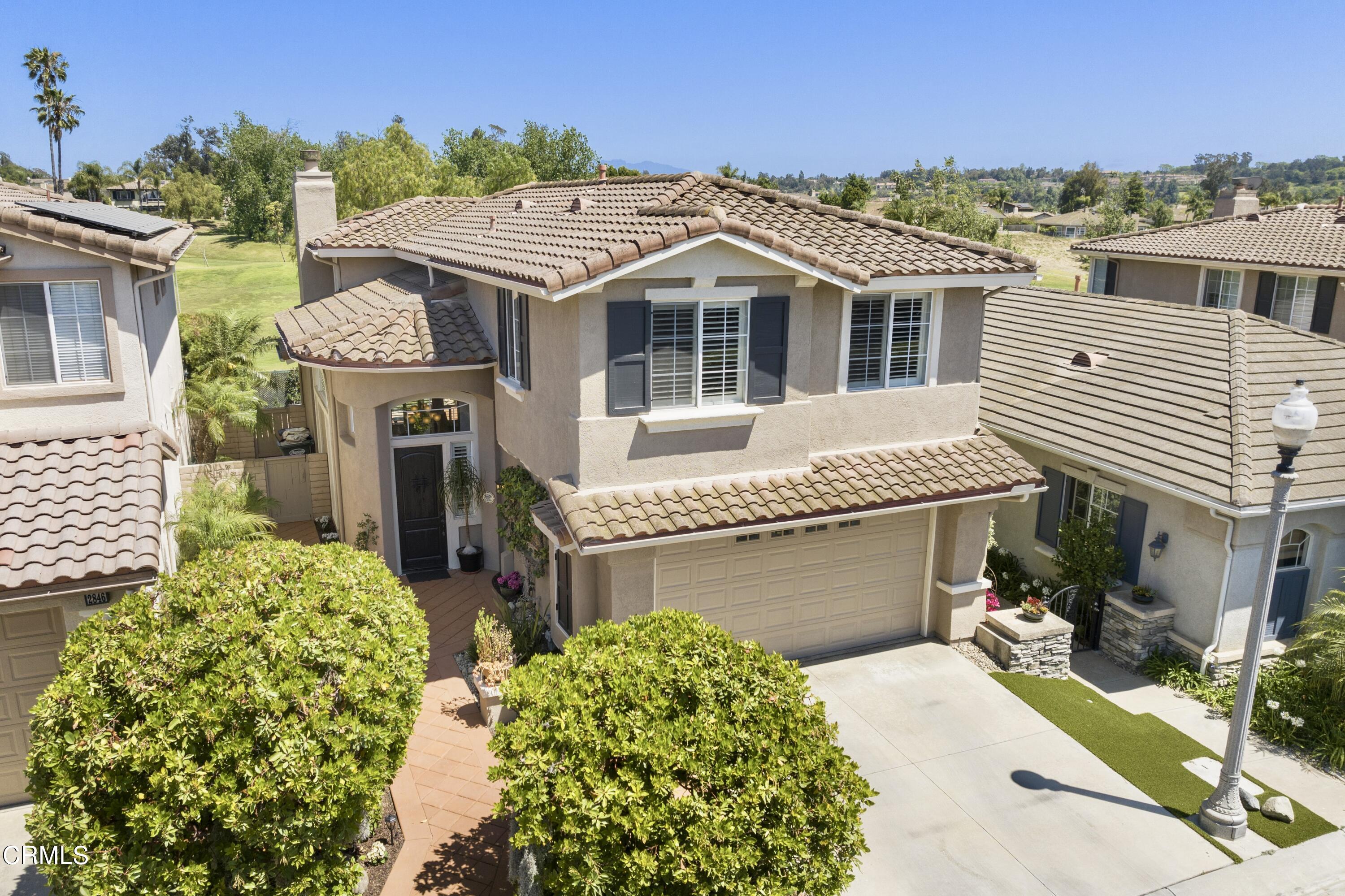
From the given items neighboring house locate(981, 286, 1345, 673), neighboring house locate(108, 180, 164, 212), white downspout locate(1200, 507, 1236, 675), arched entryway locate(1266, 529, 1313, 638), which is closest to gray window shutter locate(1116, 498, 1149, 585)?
neighboring house locate(981, 286, 1345, 673)

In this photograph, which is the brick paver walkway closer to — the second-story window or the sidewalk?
the second-story window

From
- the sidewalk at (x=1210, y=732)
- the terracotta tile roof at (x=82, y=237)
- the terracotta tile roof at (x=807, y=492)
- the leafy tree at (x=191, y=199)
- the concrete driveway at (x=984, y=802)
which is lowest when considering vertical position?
the sidewalk at (x=1210, y=732)

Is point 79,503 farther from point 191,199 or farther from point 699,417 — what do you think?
point 191,199

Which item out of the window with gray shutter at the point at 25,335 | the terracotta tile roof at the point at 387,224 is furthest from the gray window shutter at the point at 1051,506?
the window with gray shutter at the point at 25,335

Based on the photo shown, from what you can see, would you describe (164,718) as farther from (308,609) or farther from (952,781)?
(952,781)

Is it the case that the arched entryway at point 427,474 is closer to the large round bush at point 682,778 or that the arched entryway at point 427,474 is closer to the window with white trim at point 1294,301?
the large round bush at point 682,778

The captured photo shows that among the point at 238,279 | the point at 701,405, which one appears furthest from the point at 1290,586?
the point at 238,279
